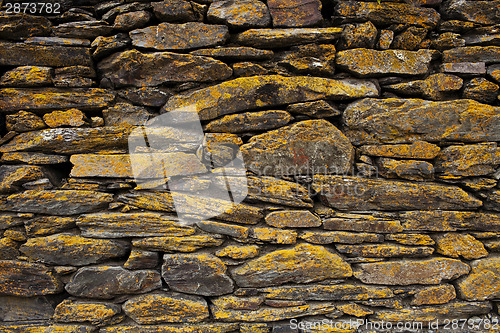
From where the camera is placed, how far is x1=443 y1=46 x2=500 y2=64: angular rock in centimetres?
274

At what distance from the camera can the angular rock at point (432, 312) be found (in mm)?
2656

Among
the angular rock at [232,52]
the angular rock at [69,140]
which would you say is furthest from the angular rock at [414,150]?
the angular rock at [69,140]

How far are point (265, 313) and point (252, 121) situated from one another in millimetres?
1920

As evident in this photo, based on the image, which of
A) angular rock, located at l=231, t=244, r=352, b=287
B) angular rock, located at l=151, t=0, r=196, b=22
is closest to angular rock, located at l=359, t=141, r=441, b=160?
angular rock, located at l=231, t=244, r=352, b=287

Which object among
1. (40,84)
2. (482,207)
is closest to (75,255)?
(40,84)

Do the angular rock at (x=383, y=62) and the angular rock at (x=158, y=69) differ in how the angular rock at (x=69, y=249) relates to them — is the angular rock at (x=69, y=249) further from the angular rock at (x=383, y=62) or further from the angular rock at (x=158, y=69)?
the angular rock at (x=383, y=62)

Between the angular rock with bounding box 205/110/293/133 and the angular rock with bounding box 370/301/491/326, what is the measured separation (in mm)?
2207

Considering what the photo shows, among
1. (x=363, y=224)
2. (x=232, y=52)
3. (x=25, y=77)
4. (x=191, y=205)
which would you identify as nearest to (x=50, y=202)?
(x=25, y=77)

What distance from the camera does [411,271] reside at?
2.66 m

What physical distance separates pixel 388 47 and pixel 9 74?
3.86 m

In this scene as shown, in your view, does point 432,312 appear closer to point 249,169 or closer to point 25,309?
point 249,169

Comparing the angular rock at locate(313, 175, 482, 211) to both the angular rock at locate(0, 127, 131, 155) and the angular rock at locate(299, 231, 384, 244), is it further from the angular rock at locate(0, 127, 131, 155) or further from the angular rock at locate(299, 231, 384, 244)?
the angular rock at locate(0, 127, 131, 155)

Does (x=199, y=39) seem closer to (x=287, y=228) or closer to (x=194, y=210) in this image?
(x=194, y=210)

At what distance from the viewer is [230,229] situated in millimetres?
2604
